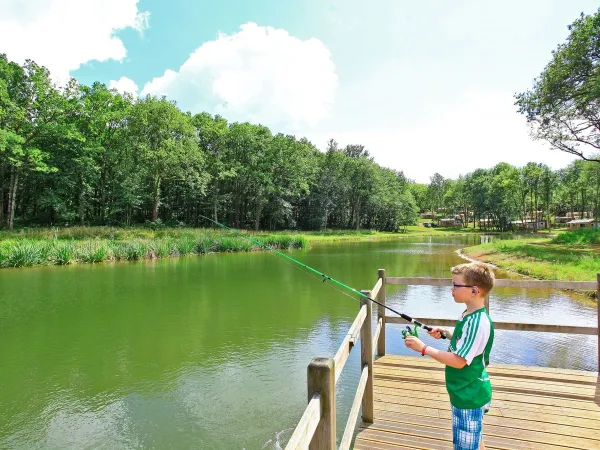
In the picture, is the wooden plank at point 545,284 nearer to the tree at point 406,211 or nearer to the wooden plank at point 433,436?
the wooden plank at point 433,436

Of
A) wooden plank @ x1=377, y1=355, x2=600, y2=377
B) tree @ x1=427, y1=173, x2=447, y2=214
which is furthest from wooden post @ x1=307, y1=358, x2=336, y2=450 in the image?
tree @ x1=427, y1=173, x2=447, y2=214

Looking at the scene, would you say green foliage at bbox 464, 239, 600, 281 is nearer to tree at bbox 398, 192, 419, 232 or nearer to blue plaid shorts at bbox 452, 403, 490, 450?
blue plaid shorts at bbox 452, 403, 490, 450

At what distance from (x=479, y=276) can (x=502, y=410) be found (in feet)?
8.85

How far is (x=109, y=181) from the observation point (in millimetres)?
46062

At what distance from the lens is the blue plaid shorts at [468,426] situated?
2861mm

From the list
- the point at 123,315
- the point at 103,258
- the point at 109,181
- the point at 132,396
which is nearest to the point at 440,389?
the point at 132,396

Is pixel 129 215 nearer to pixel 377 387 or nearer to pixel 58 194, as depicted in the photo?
pixel 58 194

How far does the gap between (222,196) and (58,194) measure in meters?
18.9

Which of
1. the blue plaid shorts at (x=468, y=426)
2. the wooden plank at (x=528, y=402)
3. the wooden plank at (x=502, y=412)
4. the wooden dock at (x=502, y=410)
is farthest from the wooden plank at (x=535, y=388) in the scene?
the blue plaid shorts at (x=468, y=426)

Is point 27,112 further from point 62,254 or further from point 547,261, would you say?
point 547,261

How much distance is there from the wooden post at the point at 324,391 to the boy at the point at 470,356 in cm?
81

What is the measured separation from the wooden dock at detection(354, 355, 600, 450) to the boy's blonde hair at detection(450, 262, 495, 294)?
200cm

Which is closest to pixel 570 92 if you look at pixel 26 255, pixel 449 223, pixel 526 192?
pixel 26 255

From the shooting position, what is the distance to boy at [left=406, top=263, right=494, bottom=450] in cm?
280
